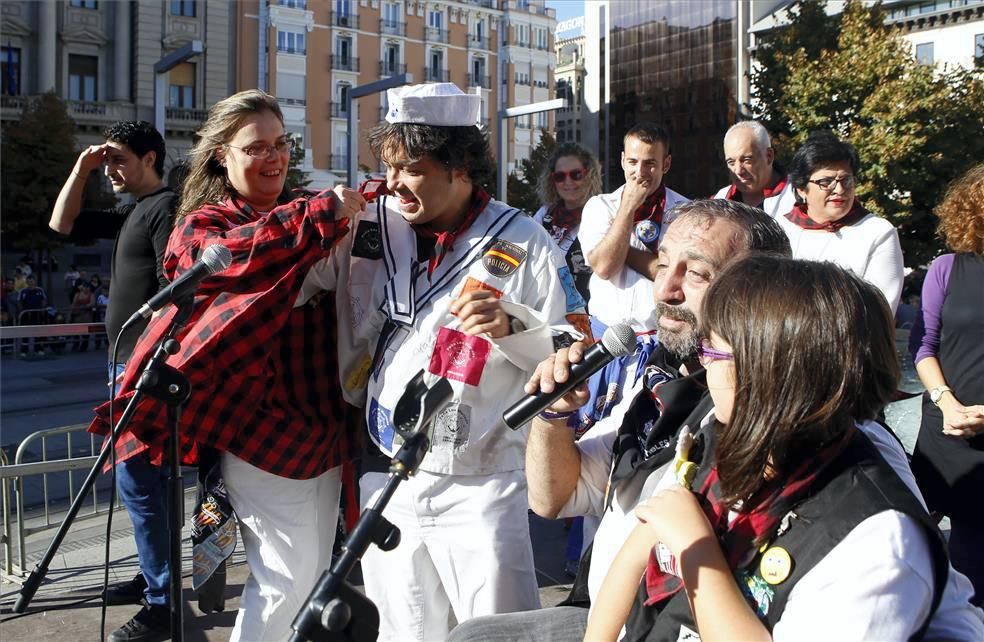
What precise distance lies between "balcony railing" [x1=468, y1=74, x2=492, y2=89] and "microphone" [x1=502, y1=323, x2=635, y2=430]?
60.9 meters

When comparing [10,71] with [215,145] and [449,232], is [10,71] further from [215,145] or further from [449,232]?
[449,232]

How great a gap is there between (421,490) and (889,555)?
139 cm

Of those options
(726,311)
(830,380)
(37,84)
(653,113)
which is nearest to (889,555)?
(830,380)

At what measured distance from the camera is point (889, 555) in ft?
4.82

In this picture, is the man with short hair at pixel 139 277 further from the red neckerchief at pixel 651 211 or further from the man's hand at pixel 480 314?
the red neckerchief at pixel 651 211

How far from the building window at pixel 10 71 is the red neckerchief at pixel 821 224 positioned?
39004 millimetres

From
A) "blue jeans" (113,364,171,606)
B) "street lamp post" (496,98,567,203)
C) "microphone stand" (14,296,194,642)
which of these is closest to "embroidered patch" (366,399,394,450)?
"microphone stand" (14,296,194,642)

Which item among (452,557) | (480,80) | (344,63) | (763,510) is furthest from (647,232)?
(480,80)

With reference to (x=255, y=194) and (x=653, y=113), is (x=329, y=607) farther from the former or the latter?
(x=653, y=113)

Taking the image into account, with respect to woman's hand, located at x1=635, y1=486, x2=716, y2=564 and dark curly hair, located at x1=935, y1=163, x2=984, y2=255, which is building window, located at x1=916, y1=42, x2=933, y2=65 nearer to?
dark curly hair, located at x1=935, y1=163, x2=984, y2=255

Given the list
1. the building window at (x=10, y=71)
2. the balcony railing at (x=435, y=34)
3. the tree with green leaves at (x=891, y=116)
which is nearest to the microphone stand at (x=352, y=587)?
the tree with green leaves at (x=891, y=116)

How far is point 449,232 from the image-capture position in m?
2.75

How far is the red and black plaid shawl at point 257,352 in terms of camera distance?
2.73 m

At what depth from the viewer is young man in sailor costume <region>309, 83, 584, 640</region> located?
258cm
